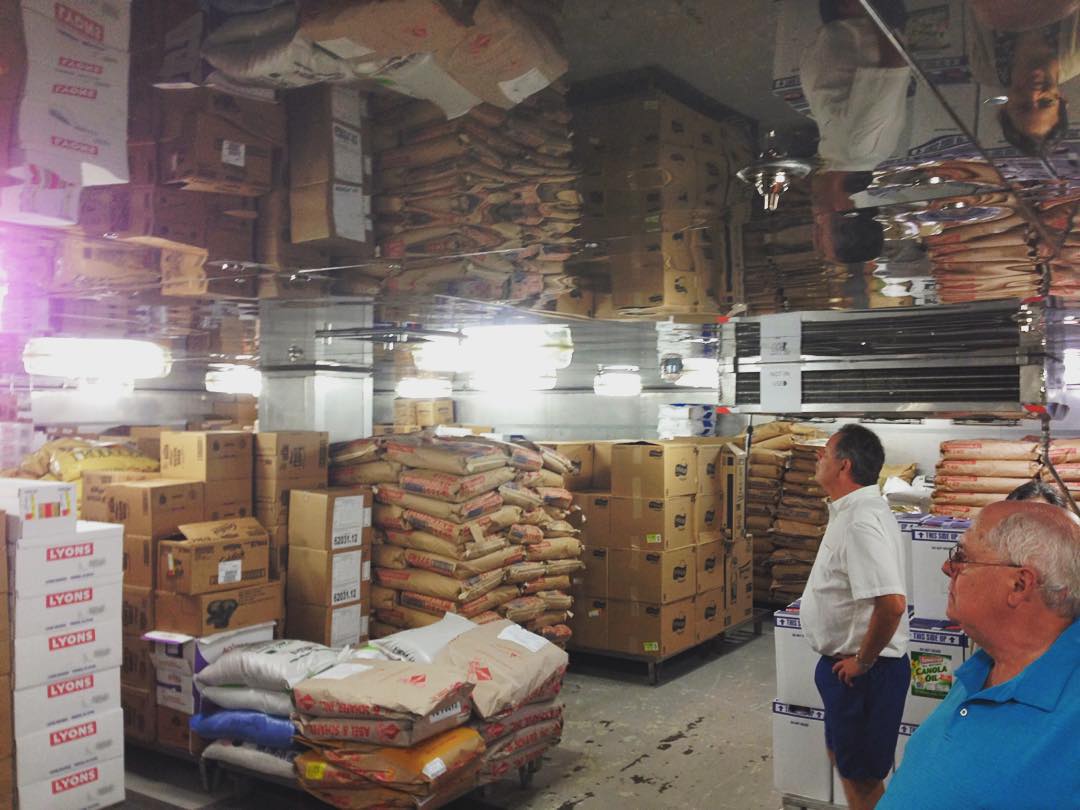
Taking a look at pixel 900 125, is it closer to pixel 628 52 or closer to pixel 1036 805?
pixel 628 52

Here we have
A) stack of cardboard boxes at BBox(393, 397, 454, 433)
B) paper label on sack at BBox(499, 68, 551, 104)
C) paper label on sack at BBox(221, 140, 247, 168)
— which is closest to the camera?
paper label on sack at BBox(499, 68, 551, 104)

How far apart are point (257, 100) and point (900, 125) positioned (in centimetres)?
153

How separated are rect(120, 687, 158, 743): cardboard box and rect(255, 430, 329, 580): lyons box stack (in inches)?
35.7

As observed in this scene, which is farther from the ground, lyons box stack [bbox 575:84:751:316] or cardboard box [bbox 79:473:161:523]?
lyons box stack [bbox 575:84:751:316]

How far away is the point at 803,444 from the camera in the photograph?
8555 mm

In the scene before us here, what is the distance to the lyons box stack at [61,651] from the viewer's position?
353cm

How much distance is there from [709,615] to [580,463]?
1.63m

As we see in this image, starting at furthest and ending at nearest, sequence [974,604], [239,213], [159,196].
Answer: [239,213] < [159,196] < [974,604]

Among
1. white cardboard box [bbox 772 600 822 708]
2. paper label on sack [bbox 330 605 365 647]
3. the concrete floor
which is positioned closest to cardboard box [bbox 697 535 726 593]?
the concrete floor

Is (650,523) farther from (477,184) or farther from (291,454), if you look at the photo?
(477,184)

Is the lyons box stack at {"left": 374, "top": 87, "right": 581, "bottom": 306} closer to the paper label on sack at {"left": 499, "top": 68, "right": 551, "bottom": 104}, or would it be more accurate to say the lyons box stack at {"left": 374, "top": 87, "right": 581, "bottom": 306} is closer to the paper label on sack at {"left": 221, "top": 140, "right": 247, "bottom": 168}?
the paper label on sack at {"left": 499, "top": 68, "right": 551, "bottom": 104}

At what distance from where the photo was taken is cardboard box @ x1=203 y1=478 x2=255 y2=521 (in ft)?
15.3

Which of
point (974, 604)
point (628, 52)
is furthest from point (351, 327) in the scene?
point (974, 604)

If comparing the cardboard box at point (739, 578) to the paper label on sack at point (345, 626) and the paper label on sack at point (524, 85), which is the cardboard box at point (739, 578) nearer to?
the paper label on sack at point (345, 626)
